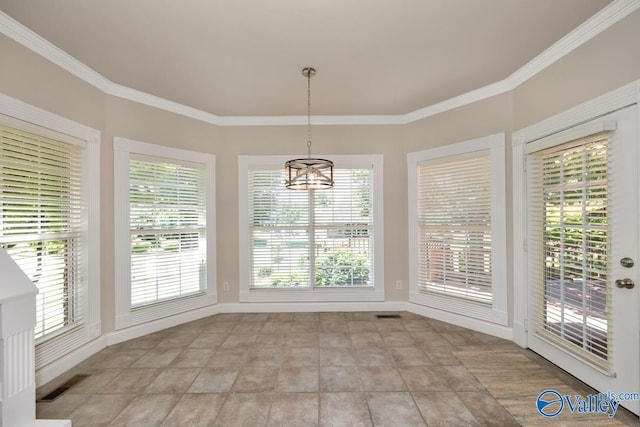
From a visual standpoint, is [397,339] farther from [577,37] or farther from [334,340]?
[577,37]

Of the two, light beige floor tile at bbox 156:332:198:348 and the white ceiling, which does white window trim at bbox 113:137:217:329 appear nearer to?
light beige floor tile at bbox 156:332:198:348

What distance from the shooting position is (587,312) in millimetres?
2297

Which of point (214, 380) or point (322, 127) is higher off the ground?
point (322, 127)

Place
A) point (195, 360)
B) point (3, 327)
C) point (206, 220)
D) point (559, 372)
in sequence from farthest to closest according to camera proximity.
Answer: point (206, 220) → point (195, 360) → point (559, 372) → point (3, 327)

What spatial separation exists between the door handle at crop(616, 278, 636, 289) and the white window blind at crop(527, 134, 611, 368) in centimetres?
11

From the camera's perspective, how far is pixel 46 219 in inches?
99.7

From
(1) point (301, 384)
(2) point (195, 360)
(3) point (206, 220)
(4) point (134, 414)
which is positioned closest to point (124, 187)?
(3) point (206, 220)

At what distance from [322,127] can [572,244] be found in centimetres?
300

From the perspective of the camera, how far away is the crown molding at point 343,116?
7.04ft

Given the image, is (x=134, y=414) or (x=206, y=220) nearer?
(x=134, y=414)

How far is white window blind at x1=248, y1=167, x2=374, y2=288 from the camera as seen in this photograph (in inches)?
163

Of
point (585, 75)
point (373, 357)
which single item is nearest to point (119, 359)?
point (373, 357)

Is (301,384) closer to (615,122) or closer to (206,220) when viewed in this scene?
(206,220)

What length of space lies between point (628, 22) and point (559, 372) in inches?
106
